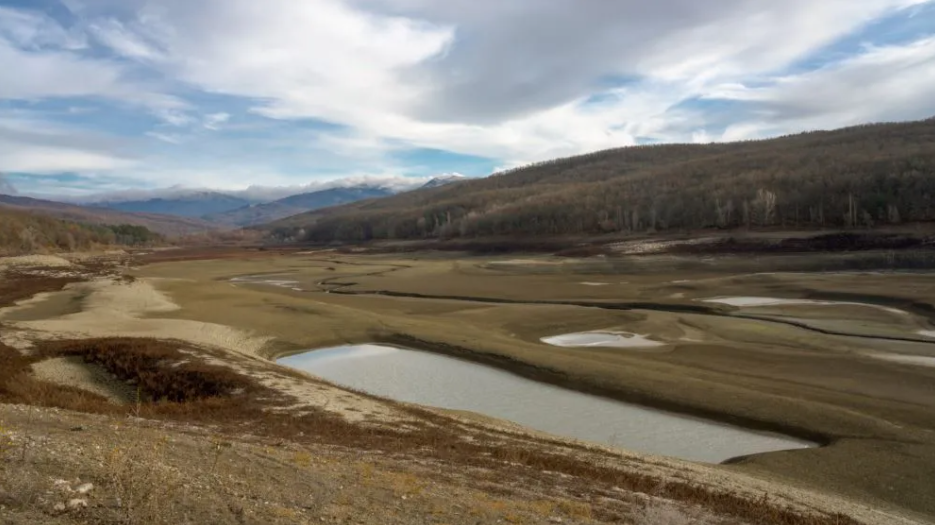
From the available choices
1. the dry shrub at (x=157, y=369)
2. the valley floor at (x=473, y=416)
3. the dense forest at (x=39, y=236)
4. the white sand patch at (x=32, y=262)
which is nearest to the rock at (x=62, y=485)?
the valley floor at (x=473, y=416)

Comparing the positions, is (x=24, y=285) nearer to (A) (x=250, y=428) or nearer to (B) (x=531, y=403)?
(A) (x=250, y=428)

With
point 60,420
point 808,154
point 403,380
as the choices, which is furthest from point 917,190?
point 60,420

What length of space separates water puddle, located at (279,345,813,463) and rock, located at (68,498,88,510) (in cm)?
1644

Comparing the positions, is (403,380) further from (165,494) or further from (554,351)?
(165,494)

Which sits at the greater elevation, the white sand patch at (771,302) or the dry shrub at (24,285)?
the dry shrub at (24,285)

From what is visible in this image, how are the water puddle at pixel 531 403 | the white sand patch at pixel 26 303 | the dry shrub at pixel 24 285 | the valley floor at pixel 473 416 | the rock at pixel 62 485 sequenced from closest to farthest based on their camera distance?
1. the rock at pixel 62 485
2. the valley floor at pixel 473 416
3. the water puddle at pixel 531 403
4. the white sand patch at pixel 26 303
5. the dry shrub at pixel 24 285

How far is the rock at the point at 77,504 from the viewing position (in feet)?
24.9

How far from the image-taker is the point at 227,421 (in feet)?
57.4

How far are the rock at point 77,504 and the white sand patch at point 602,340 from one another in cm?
2972

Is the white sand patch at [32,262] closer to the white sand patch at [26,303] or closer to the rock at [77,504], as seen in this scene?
the white sand patch at [26,303]


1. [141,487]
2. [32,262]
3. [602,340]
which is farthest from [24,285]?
[141,487]

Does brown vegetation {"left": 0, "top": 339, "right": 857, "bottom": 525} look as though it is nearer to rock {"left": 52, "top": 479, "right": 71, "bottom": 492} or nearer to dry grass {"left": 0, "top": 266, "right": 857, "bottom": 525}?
dry grass {"left": 0, "top": 266, "right": 857, "bottom": 525}

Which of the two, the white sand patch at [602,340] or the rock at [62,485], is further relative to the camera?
the white sand patch at [602,340]

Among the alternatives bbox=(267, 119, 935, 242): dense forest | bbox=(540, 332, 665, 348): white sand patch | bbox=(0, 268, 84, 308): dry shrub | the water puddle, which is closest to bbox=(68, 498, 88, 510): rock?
the water puddle
